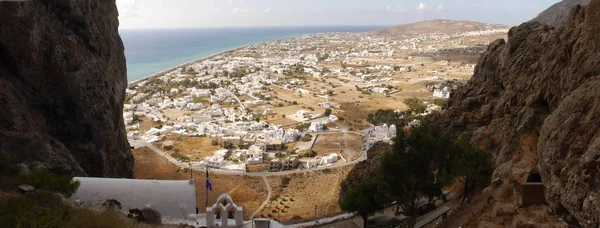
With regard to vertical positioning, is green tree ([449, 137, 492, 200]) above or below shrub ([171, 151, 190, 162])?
above

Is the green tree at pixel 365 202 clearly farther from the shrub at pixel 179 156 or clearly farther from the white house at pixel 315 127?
the white house at pixel 315 127

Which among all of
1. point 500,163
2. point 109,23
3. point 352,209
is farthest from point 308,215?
point 109,23

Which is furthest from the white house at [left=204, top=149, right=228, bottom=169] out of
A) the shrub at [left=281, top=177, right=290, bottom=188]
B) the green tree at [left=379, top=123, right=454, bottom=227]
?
the green tree at [left=379, top=123, right=454, bottom=227]

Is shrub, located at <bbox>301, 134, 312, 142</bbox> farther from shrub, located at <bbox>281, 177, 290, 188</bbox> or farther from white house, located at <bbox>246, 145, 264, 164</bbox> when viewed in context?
shrub, located at <bbox>281, 177, 290, 188</bbox>

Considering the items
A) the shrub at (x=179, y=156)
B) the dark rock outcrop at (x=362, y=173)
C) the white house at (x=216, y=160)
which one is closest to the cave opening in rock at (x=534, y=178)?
the dark rock outcrop at (x=362, y=173)

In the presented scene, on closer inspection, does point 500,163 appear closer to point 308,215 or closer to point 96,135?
point 308,215
